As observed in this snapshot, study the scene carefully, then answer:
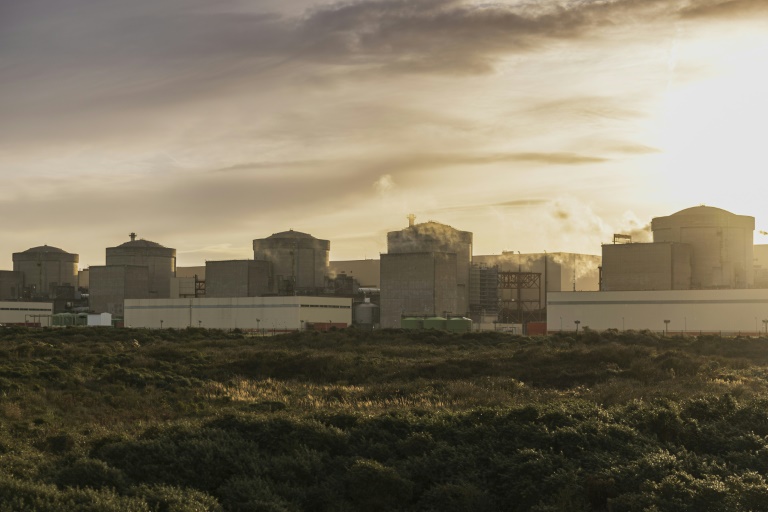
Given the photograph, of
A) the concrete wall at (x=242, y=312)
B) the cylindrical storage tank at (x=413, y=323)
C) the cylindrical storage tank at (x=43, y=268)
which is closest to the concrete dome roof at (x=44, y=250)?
the cylindrical storage tank at (x=43, y=268)

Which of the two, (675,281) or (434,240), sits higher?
(434,240)

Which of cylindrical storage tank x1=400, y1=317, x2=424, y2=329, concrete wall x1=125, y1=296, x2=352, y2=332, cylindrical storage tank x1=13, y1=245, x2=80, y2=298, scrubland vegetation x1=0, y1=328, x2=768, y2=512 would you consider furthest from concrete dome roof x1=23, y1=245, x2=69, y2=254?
scrubland vegetation x1=0, y1=328, x2=768, y2=512

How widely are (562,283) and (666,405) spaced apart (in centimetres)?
9206

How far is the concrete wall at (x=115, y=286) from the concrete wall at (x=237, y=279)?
14.6 m

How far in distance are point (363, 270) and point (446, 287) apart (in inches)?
1667

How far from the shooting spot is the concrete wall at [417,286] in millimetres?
93500

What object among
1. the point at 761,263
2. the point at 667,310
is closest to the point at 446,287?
the point at 667,310

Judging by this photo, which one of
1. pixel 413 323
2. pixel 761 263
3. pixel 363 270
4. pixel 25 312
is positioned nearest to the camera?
pixel 413 323

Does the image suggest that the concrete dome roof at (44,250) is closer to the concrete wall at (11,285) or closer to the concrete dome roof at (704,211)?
the concrete wall at (11,285)

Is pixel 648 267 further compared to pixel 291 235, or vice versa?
pixel 291 235

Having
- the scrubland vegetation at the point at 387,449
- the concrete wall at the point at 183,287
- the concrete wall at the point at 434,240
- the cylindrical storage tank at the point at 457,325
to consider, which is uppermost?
the concrete wall at the point at 434,240

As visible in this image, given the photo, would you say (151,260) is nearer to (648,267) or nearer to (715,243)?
(648,267)

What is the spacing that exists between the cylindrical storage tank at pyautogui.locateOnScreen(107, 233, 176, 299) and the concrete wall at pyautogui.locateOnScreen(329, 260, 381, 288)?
23.8 meters

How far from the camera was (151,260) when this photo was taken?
5177 inches
